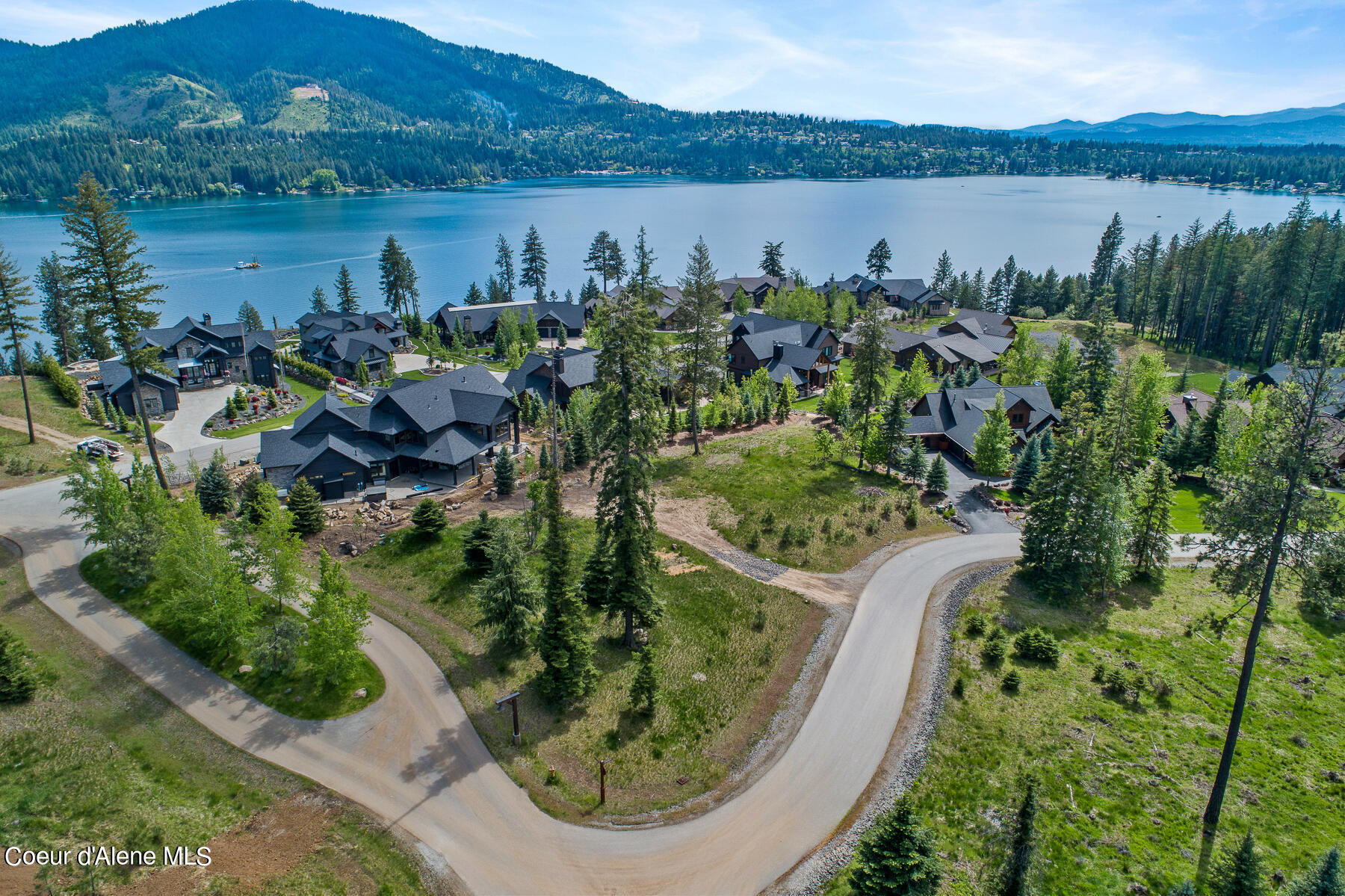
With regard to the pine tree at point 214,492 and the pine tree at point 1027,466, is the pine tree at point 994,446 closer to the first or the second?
the pine tree at point 1027,466

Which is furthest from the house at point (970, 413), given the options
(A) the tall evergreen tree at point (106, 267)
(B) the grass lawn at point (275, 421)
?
(A) the tall evergreen tree at point (106, 267)

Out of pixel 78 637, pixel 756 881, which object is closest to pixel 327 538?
pixel 78 637

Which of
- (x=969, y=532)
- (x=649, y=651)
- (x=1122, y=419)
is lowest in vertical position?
(x=969, y=532)

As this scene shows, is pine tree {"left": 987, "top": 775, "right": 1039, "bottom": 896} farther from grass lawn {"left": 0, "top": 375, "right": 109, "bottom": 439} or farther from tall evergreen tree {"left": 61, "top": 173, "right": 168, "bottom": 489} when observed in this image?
grass lawn {"left": 0, "top": 375, "right": 109, "bottom": 439}

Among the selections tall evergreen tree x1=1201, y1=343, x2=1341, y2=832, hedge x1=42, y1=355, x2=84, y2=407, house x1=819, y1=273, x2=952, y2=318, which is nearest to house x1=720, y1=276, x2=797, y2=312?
house x1=819, y1=273, x2=952, y2=318

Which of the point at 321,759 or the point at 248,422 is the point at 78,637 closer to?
the point at 321,759
